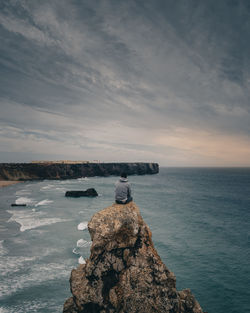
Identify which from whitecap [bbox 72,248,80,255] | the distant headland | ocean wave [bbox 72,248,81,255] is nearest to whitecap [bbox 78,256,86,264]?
ocean wave [bbox 72,248,81,255]

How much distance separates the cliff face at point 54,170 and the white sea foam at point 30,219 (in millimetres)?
73444

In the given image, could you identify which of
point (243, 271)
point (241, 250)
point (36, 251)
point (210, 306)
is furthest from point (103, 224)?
point (241, 250)

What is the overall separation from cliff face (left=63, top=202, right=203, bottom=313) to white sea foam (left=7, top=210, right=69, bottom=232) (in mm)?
19624

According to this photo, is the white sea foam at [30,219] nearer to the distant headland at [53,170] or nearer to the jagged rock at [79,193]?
the jagged rock at [79,193]

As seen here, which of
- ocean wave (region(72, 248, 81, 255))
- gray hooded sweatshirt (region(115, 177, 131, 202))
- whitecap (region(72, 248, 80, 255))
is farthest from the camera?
whitecap (region(72, 248, 80, 255))

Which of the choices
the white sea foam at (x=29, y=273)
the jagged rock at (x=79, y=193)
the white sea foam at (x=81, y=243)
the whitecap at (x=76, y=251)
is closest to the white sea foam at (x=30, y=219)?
the white sea foam at (x=81, y=243)

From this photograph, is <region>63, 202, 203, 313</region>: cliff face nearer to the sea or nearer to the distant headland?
the sea

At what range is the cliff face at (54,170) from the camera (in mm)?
97625

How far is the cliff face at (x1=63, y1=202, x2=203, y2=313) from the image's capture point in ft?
26.7

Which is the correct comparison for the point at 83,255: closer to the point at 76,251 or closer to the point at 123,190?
the point at 76,251

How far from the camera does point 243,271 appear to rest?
56.3 ft

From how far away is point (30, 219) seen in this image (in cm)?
2925

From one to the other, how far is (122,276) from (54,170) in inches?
4286

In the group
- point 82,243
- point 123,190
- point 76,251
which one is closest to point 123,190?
point 123,190
